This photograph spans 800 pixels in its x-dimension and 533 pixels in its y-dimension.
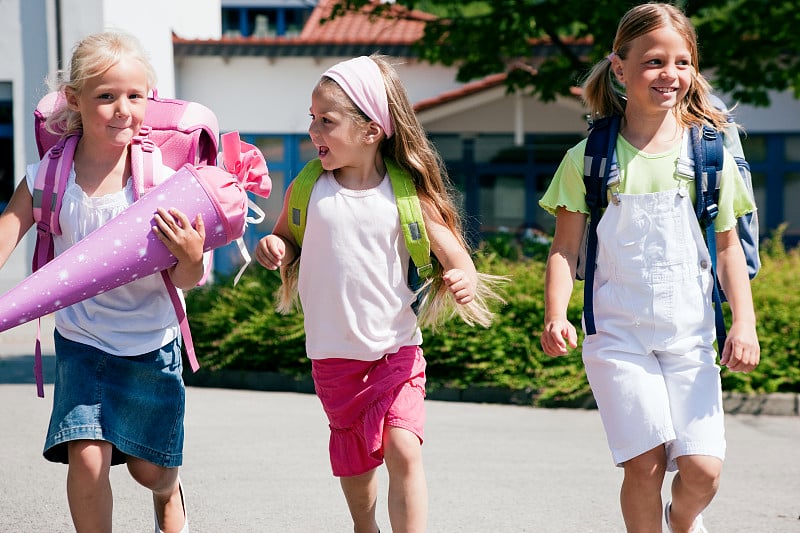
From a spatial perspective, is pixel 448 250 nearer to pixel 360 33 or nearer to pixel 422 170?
pixel 422 170

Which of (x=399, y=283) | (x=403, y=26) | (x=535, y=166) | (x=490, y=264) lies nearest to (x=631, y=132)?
(x=399, y=283)

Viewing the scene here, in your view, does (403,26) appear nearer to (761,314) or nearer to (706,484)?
(761,314)

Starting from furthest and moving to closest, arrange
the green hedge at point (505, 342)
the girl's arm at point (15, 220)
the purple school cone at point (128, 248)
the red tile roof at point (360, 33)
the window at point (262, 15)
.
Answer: the window at point (262, 15) < the red tile roof at point (360, 33) < the green hedge at point (505, 342) < the girl's arm at point (15, 220) < the purple school cone at point (128, 248)

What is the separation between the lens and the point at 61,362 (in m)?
3.76

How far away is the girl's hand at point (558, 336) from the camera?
3.71m

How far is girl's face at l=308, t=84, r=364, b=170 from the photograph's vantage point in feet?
12.8

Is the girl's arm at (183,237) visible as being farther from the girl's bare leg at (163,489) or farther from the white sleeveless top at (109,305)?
the girl's bare leg at (163,489)

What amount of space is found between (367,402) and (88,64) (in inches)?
56.2

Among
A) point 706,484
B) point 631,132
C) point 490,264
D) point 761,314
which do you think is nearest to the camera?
point 706,484

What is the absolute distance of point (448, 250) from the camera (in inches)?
154

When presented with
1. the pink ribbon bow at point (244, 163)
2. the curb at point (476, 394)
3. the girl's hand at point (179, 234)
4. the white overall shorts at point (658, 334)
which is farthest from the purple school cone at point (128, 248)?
the curb at point (476, 394)

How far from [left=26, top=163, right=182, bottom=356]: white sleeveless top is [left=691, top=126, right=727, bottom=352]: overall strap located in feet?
5.69

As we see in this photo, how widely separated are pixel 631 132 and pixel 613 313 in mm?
626

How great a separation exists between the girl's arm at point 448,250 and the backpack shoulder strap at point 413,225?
3 centimetres
